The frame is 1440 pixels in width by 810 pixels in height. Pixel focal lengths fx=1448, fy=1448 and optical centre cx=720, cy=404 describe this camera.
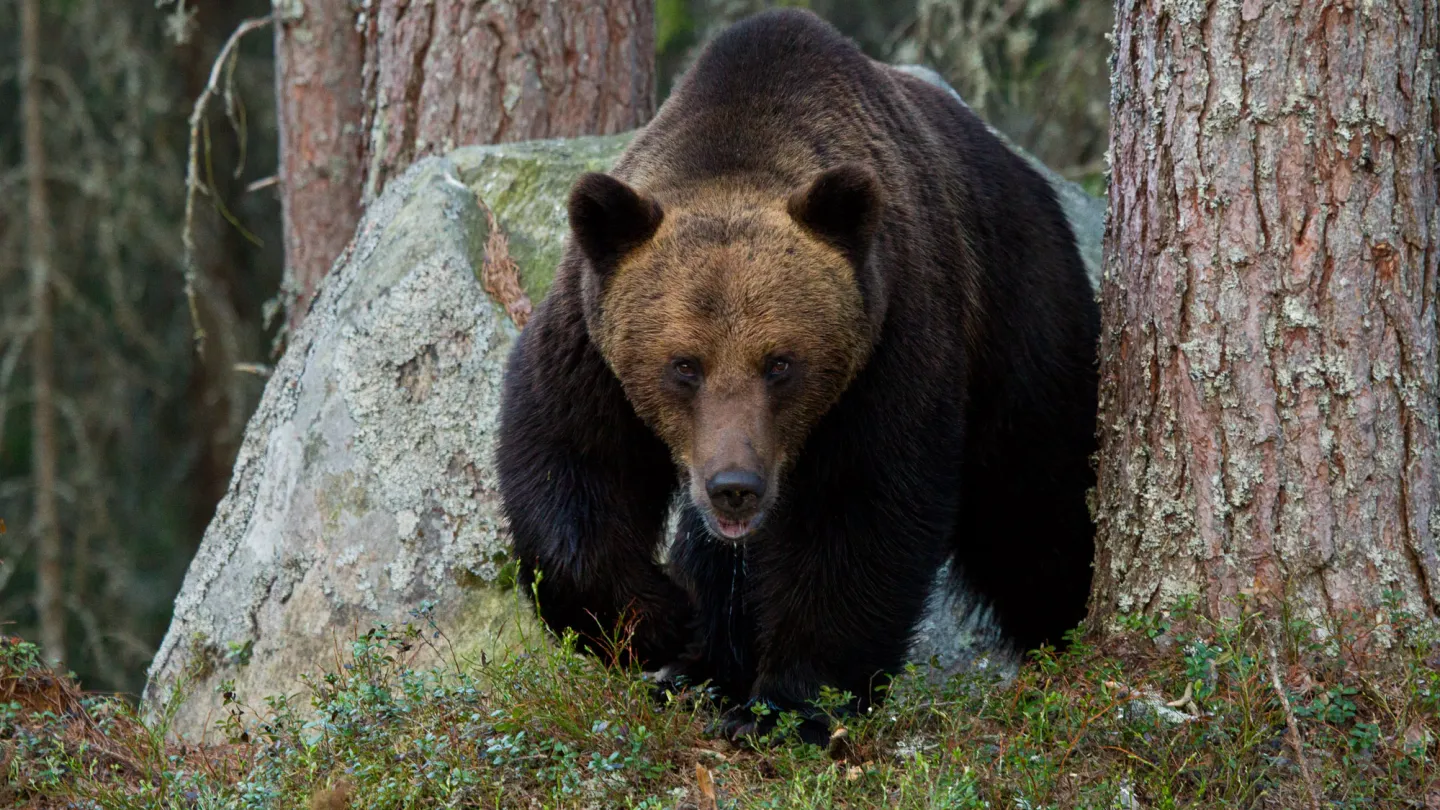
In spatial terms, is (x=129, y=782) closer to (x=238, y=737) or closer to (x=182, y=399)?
(x=238, y=737)

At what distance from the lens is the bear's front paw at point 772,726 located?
4414 mm

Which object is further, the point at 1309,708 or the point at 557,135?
the point at 557,135

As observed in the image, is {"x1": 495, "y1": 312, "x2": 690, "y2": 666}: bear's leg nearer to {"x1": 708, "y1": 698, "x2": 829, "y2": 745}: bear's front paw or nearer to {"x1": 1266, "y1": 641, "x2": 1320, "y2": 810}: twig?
{"x1": 708, "y1": 698, "x2": 829, "y2": 745}: bear's front paw

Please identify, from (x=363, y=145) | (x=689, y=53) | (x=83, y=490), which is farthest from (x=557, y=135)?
(x=83, y=490)

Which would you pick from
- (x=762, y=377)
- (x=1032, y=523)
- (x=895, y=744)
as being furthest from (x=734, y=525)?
(x=1032, y=523)

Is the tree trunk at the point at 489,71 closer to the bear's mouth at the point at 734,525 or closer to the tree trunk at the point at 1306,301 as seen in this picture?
the tree trunk at the point at 1306,301

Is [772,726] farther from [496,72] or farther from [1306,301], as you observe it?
[496,72]

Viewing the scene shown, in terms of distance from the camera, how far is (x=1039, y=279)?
5.69 metres

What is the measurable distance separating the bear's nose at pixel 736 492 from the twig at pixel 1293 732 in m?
1.49

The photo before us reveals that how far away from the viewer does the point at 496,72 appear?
7.44 metres

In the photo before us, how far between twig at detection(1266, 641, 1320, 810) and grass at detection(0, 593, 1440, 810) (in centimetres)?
1

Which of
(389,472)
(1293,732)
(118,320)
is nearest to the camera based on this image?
(1293,732)

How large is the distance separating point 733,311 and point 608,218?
485 mm

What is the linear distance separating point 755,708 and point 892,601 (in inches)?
25.0
